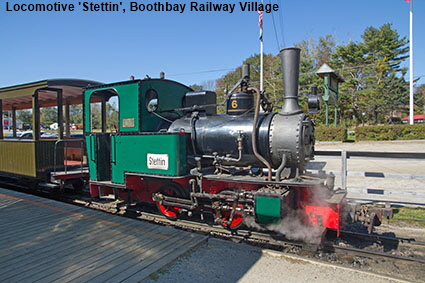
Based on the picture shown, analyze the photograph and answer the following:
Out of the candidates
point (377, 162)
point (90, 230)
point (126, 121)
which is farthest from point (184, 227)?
point (377, 162)

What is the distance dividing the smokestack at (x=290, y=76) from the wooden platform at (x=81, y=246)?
2458 mm

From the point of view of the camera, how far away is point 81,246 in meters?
4.17

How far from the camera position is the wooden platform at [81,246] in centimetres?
340

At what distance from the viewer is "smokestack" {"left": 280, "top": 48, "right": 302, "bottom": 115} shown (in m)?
4.68

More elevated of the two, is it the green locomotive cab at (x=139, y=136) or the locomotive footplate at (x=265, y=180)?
the green locomotive cab at (x=139, y=136)

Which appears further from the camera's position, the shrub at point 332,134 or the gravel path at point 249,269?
the shrub at point 332,134

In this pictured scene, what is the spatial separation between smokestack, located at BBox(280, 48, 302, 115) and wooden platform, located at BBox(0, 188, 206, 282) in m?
2.46

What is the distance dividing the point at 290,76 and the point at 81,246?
3.98m

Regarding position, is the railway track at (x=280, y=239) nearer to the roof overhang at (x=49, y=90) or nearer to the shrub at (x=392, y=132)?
the roof overhang at (x=49, y=90)

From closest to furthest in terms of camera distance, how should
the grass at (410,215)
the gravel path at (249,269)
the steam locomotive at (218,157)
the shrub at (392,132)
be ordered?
the gravel path at (249,269) → the steam locomotive at (218,157) → the grass at (410,215) → the shrub at (392,132)

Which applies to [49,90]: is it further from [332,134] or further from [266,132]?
[332,134]

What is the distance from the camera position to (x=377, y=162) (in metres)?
13.5

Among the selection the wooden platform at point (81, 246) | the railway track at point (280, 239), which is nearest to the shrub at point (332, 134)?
the railway track at point (280, 239)

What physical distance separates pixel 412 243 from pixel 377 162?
9857mm
